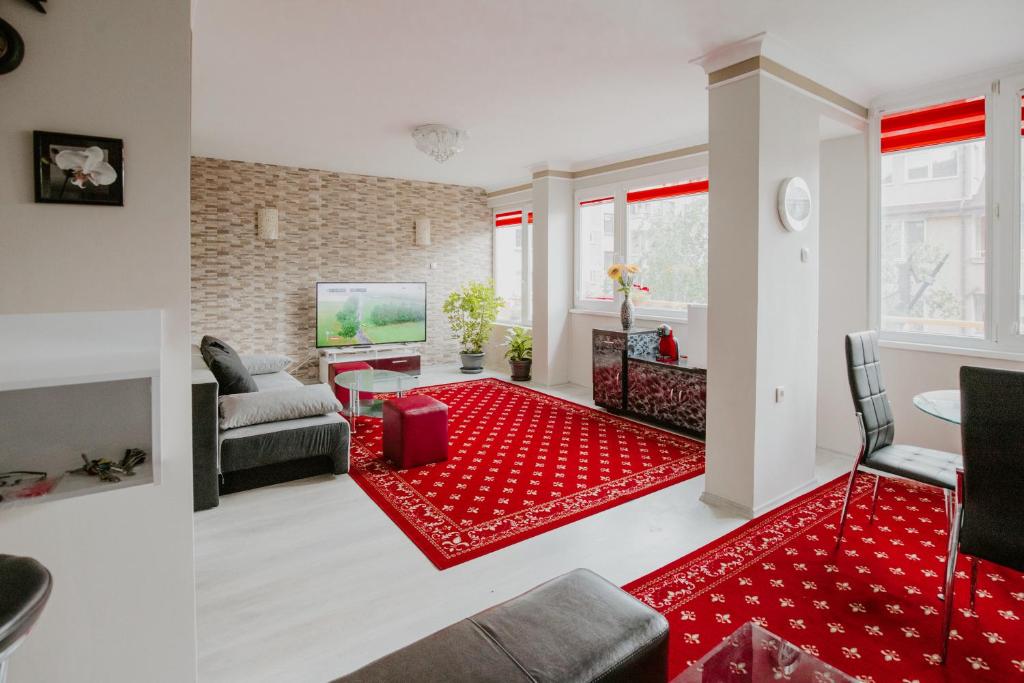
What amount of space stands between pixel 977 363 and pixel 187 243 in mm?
4234

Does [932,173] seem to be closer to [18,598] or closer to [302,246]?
[18,598]

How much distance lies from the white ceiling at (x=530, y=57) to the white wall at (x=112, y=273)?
4.57 ft

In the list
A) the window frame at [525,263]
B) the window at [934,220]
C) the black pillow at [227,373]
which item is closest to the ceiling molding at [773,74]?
the window at [934,220]

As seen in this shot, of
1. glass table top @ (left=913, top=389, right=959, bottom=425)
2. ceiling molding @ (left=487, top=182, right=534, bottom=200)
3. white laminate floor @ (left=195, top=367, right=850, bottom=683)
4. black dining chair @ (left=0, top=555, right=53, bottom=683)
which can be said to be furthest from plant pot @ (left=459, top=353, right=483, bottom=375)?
black dining chair @ (left=0, top=555, right=53, bottom=683)

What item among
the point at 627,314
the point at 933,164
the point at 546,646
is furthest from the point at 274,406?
the point at 933,164

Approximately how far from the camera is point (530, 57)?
318 centimetres

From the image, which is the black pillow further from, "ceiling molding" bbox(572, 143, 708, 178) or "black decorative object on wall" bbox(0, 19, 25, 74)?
"ceiling molding" bbox(572, 143, 708, 178)

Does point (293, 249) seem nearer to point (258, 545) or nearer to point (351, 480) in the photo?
point (351, 480)

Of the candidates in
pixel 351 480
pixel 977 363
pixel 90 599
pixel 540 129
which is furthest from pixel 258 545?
pixel 977 363

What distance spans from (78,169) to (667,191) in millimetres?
4949

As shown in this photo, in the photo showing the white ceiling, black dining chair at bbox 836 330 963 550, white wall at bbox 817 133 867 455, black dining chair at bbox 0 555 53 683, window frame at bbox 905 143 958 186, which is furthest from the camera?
white wall at bbox 817 133 867 455

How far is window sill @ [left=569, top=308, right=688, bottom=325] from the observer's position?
17.6 ft

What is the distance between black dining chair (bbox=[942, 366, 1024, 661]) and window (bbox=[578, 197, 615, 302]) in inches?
177

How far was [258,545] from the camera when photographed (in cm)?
272
